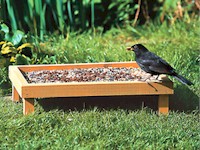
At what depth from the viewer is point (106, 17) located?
9539mm

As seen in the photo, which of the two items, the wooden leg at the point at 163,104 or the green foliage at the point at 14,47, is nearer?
the wooden leg at the point at 163,104

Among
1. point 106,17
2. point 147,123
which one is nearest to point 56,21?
point 106,17

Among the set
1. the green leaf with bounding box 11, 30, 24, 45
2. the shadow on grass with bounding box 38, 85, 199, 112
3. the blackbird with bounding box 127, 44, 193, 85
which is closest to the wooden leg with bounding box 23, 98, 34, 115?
the shadow on grass with bounding box 38, 85, 199, 112

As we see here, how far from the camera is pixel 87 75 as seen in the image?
5.94 metres

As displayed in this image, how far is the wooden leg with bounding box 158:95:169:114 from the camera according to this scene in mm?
5574

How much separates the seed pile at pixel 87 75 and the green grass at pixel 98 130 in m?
0.31

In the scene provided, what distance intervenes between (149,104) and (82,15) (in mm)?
3182

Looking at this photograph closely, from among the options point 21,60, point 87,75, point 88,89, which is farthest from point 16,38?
point 88,89

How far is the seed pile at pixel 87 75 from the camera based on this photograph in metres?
5.79

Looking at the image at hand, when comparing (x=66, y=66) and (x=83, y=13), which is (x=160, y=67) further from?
(x=83, y=13)

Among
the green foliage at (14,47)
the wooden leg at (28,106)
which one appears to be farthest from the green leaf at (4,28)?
the wooden leg at (28,106)

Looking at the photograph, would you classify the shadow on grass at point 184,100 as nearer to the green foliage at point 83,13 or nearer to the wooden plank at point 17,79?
the wooden plank at point 17,79

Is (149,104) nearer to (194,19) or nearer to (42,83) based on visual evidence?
(42,83)

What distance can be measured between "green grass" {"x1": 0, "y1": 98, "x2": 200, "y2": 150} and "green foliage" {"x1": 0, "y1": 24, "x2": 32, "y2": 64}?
122 centimetres
